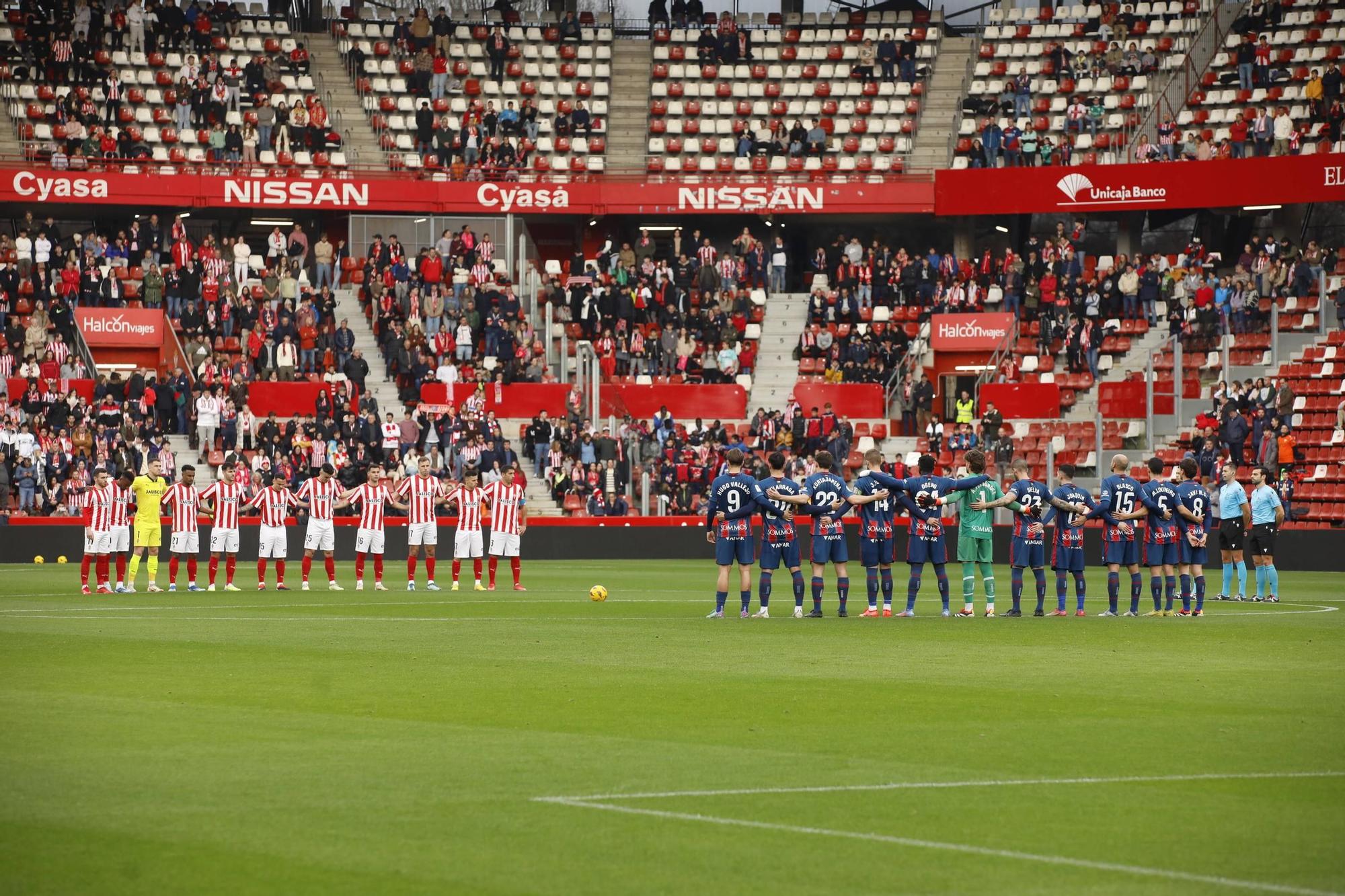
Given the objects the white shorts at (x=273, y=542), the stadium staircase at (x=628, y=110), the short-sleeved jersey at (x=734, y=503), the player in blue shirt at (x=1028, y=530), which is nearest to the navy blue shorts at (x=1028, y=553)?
the player in blue shirt at (x=1028, y=530)

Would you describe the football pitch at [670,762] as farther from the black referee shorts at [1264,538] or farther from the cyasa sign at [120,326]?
the cyasa sign at [120,326]

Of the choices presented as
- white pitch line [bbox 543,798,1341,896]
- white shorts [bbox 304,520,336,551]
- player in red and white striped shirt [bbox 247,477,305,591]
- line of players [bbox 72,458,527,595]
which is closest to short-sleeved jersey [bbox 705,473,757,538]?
line of players [bbox 72,458,527,595]

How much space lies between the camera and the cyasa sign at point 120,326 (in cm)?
5056

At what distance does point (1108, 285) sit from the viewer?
51.1 metres

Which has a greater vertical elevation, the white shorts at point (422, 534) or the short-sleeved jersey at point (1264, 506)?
the short-sleeved jersey at point (1264, 506)

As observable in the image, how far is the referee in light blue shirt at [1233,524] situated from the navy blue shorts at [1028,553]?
535cm

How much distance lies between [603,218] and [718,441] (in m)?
15.1

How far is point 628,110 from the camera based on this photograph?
6106cm

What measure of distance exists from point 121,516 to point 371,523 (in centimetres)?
415

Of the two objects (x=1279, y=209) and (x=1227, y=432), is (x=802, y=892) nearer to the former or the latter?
(x=1227, y=432)

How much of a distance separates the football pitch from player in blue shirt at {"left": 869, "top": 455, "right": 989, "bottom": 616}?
3.00 meters

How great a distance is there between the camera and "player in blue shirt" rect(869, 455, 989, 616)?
24.1 m

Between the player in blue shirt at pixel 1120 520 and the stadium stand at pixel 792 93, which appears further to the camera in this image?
the stadium stand at pixel 792 93

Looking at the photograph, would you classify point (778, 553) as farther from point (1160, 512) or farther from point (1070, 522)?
point (1160, 512)
